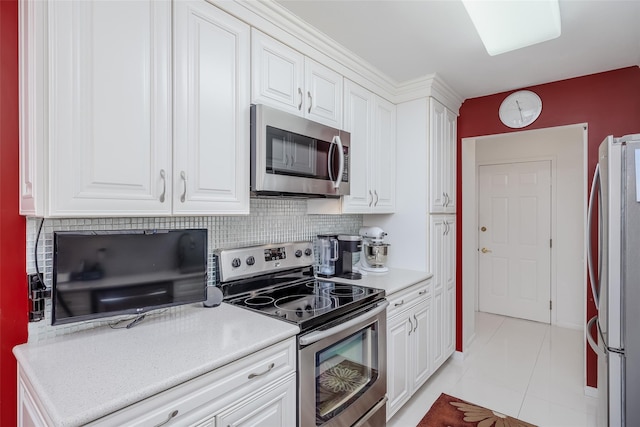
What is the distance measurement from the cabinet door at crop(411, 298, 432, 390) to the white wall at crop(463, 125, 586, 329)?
2322 mm

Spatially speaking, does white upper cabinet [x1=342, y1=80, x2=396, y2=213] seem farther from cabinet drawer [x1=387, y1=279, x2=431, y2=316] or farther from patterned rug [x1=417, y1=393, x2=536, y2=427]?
patterned rug [x1=417, y1=393, x2=536, y2=427]

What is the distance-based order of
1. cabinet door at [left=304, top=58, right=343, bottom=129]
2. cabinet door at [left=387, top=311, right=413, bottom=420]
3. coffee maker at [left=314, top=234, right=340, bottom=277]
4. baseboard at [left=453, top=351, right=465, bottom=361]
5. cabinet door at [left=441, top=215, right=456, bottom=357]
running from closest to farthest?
cabinet door at [left=304, top=58, right=343, bottom=129], cabinet door at [left=387, top=311, right=413, bottom=420], coffee maker at [left=314, top=234, right=340, bottom=277], cabinet door at [left=441, top=215, right=456, bottom=357], baseboard at [left=453, top=351, right=465, bottom=361]

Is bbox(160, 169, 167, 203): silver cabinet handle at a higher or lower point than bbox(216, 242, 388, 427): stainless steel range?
higher

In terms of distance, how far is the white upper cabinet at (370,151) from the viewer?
222cm

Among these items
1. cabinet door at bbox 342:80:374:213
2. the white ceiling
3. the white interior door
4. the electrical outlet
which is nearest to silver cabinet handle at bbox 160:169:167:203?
the electrical outlet

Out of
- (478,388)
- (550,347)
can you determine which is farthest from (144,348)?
(550,347)

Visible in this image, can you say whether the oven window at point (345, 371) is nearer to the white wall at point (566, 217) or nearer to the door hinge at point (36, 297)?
the door hinge at point (36, 297)

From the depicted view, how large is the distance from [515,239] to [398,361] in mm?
2934

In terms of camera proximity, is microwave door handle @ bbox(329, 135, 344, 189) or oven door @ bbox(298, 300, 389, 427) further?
microwave door handle @ bbox(329, 135, 344, 189)

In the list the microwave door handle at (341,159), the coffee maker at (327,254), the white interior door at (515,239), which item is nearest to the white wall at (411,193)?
the coffee maker at (327,254)

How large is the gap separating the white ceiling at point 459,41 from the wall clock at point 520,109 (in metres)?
0.12

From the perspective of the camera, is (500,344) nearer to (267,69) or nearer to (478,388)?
(478,388)

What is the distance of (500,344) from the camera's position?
3389 mm

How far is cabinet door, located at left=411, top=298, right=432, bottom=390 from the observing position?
232 cm
